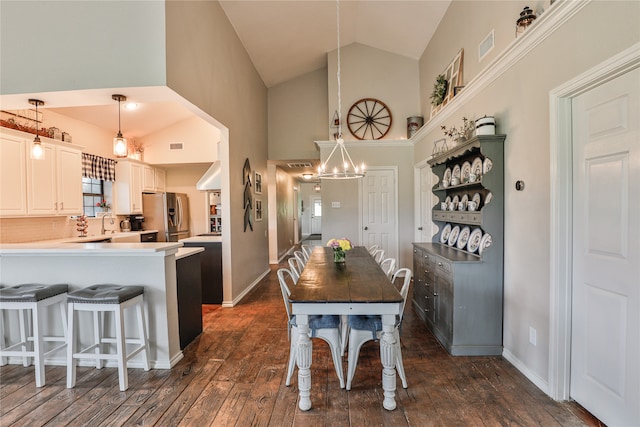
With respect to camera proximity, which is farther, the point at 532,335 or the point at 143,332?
the point at 143,332

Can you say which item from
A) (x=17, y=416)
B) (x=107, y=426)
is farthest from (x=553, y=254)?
(x=17, y=416)

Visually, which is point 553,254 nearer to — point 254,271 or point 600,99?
point 600,99

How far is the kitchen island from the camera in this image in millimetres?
2611

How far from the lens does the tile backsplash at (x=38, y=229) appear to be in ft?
12.8

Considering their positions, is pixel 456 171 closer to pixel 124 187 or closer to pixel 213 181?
pixel 213 181

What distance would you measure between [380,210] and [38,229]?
5338mm

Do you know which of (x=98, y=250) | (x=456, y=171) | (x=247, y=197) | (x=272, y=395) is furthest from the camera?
(x=247, y=197)

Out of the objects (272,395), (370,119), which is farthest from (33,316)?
(370,119)

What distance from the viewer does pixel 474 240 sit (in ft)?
10.1

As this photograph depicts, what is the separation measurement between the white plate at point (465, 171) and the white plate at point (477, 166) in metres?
0.09

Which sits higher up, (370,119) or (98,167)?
(370,119)

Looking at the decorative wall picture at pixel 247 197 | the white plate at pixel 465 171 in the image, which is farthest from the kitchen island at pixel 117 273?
the white plate at pixel 465 171

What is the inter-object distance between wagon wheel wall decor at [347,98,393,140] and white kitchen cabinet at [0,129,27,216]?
4835mm

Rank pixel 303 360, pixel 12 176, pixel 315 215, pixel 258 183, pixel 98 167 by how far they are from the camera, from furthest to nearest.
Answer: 1. pixel 315 215
2. pixel 258 183
3. pixel 98 167
4. pixel 12 176
5. pixel 303 360
